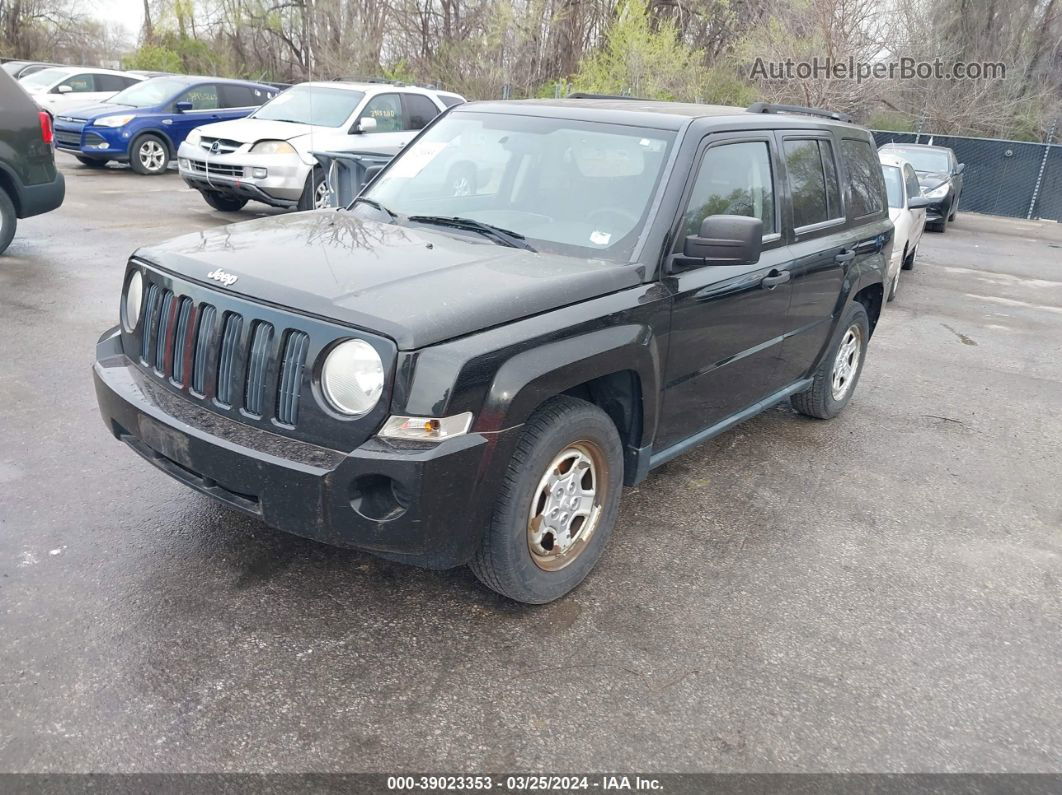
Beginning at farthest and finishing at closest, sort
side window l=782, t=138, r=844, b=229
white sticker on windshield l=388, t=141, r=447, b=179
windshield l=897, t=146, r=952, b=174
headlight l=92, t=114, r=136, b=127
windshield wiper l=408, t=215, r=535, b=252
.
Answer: windshield l=897, t=146, r=952, b=174, headlight l=92, t=114, r=136, b=127, side window l=782, t=138, r=844, b=229, white sticker on windshield l=388, t=141, r=447, b=179, windshield wiper l=408, t=215, r=535, b=252

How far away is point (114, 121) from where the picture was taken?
15484mm

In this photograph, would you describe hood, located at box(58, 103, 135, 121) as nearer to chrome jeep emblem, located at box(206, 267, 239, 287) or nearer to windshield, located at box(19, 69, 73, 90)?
windshield, located at box(19, 69, 73, 90)

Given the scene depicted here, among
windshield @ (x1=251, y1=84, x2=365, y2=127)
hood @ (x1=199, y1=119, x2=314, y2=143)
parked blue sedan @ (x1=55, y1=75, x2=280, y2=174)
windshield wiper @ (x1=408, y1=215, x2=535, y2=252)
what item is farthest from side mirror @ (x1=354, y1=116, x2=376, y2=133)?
windshield wiper @ (x1=408, y1=215, x2=535, y2=252)

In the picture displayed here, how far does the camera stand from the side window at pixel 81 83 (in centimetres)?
1964

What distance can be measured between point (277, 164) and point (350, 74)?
1935 centimetres

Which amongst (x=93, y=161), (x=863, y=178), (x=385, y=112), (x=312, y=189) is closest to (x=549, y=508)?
(x=863, y=178)

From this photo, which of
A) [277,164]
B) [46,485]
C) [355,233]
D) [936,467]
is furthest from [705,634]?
[277,164]

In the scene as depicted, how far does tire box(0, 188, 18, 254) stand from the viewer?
845cm

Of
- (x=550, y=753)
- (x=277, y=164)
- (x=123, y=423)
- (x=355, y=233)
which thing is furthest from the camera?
(x=277, y=164)

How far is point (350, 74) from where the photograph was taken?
2889cm

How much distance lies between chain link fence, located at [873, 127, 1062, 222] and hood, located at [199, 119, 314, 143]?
17494mm

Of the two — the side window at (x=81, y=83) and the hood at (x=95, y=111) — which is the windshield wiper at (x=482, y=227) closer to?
the hood at (x=95, y=111)

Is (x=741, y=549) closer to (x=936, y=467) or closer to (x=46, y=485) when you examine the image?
(x=936, y=467)

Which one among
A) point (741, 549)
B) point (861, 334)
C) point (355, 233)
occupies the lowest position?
point (741, 549)
